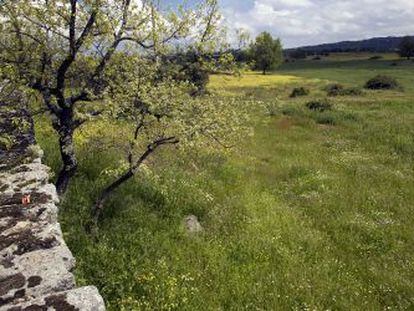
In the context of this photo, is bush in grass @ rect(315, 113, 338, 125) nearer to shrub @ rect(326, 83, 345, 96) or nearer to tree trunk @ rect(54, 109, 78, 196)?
shrub @ rect(326, 83, 345, 96)

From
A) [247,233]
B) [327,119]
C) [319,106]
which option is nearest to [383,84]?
[319,106]

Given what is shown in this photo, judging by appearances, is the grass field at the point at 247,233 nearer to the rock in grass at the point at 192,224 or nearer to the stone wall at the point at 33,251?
the rock in grass at the point at 192,224

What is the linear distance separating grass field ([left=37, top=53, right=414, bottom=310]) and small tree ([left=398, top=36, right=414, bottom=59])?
12299 centimetres

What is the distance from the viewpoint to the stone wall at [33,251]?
16.5 ft

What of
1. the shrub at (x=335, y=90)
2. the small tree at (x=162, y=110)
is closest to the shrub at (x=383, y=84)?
the shrub at (x=335, y=90)

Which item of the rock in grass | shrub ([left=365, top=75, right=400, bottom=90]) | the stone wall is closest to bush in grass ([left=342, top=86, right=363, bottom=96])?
shrub ([left=365, top=75, right=400, bottom=90])

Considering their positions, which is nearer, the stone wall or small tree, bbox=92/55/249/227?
the stone wall

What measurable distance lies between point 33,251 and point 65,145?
6.92 m

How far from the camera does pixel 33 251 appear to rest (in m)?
6.16

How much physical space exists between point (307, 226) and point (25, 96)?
9938 mm

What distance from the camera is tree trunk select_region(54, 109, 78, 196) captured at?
12680 mm

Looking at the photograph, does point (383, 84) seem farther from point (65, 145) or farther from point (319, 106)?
point (65, 145)

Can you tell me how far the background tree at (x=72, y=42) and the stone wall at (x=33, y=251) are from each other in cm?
350

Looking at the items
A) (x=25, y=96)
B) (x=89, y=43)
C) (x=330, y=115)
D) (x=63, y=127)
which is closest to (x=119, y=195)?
(x=63, y=127)
